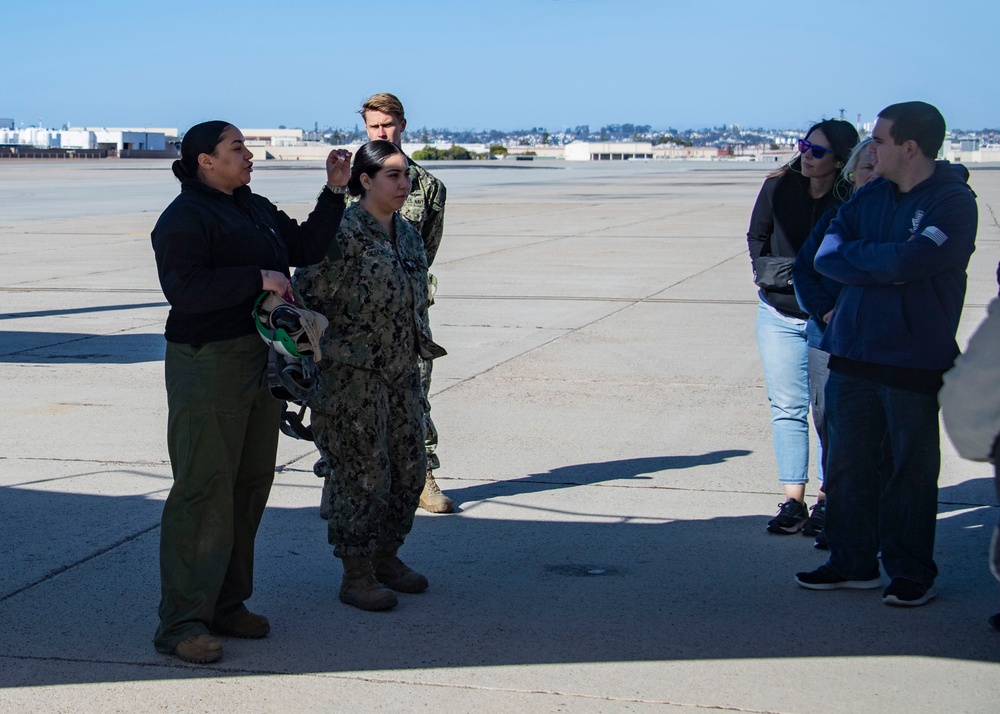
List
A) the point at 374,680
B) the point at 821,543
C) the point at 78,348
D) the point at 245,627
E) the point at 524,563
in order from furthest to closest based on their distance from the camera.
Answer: the point at 78,348, the point at 821,543, the point at 524,563, the point at 245,627, the point at 374,680

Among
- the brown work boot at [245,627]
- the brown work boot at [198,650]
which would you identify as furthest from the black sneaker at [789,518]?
the brown work boot at [198,650]

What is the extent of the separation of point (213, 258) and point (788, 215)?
2.79 metres

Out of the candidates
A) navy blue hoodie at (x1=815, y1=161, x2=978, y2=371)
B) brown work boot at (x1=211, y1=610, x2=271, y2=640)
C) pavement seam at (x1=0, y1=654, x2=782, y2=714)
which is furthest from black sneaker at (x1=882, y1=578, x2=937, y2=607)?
brown work boot at (x1=211, y1=610, x2=271, y2=640)

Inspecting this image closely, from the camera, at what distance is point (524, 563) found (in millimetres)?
5199

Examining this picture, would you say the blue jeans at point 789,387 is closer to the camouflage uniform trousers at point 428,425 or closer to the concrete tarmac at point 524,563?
the concrete tarmac at point 524,563

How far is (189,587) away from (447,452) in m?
3.10

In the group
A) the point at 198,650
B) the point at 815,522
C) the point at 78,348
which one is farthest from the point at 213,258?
the point at 78,348

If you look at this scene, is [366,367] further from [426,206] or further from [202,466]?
[426,206]

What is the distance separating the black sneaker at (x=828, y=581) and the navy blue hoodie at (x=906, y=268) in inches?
34.5

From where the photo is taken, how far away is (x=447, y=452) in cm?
712

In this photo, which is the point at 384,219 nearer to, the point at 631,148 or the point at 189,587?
the point at 189,587

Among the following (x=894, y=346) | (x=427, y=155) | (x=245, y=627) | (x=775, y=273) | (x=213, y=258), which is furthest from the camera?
(x=427, y=155)

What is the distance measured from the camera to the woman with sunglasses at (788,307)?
5.53 m

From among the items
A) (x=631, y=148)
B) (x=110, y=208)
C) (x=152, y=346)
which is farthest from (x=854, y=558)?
(x=631, y=148)
